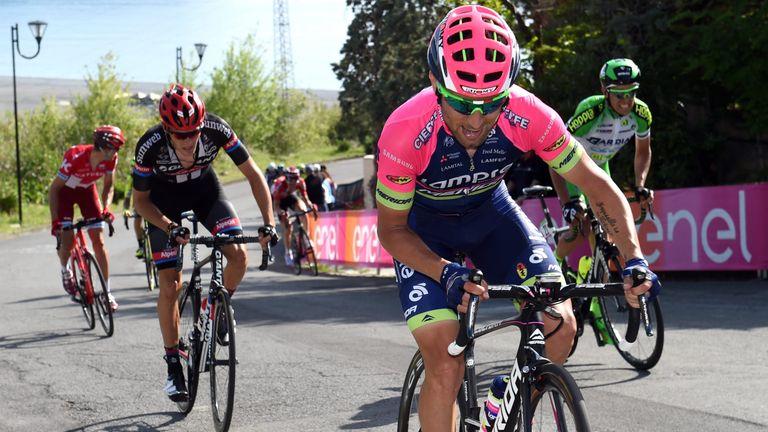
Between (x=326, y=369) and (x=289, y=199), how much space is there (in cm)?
1324

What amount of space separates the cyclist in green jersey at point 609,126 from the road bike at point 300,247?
12.9m

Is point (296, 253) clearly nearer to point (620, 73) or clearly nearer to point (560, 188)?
point (560, 188)

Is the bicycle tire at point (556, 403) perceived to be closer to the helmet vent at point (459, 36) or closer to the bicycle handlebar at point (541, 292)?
the bicycle handlebar at point (541, 292)

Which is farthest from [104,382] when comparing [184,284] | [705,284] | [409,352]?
[705,284]

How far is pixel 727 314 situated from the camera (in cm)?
1088

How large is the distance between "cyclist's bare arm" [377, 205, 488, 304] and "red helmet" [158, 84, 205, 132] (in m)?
2.54

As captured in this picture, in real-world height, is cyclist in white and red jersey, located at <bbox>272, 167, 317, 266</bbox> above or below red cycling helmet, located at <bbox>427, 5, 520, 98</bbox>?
below

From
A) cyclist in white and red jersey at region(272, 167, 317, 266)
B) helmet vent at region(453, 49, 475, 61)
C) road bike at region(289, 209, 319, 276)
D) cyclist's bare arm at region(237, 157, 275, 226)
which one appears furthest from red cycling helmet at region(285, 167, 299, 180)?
helmet vent at region(453, 49, 475, 61)

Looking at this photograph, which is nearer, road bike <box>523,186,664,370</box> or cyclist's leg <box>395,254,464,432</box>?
cyclist's leg <box>395,254,464,432</box>

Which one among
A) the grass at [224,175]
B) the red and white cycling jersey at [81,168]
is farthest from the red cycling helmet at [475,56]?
the grass at [224,175]

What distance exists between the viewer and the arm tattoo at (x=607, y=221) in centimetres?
428

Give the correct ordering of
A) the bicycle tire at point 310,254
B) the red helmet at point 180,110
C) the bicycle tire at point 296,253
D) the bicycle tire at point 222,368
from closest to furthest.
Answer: the bicycle tire at point 222,368
the red helmet at point 180,110
the bicycle tire at point 310,254
the bicycle tire at point 296,253

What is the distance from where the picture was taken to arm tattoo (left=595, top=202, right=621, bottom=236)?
4281 mm

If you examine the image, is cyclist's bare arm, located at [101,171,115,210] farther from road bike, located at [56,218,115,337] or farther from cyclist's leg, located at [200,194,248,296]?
cyclist's leg, located at [200,194,248,296]
